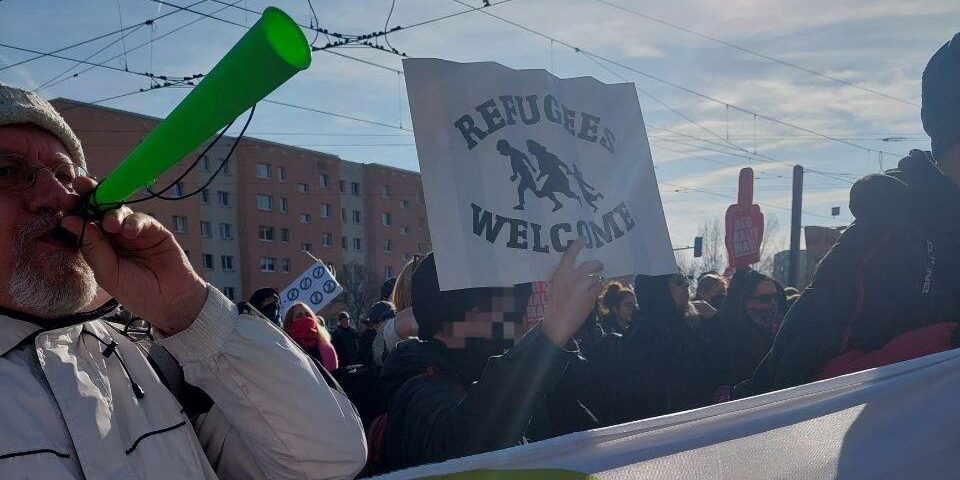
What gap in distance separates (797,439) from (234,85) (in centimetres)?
148

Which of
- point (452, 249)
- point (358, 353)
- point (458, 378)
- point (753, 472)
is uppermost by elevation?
point (452, 249)

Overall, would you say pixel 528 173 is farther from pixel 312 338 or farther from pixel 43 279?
pixel 312 338

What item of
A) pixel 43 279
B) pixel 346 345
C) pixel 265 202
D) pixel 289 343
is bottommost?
pixel 346 345

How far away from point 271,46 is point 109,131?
3688 cm

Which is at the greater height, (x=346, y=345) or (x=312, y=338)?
(x=312, y=338)

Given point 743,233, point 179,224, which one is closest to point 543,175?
point 743,233

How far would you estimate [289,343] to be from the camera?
1.59 metres

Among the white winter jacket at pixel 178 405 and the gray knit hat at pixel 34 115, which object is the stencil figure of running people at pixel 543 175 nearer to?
the white winter jacket at pixel 178 405

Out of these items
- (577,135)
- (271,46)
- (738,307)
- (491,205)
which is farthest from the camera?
(738,307)

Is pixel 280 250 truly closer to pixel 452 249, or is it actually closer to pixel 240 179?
pixel 240 179

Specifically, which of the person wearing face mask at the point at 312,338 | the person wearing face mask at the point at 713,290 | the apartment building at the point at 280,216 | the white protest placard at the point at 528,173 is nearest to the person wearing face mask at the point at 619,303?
the person wearing face mask at the point at 713,290

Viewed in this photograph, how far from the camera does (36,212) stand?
146 centimetres

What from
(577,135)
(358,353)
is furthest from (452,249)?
(358,353)

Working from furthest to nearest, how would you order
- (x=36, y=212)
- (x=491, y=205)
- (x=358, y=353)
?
(x=358, y=353), (x=491, y=205), (x=36, y=212)
